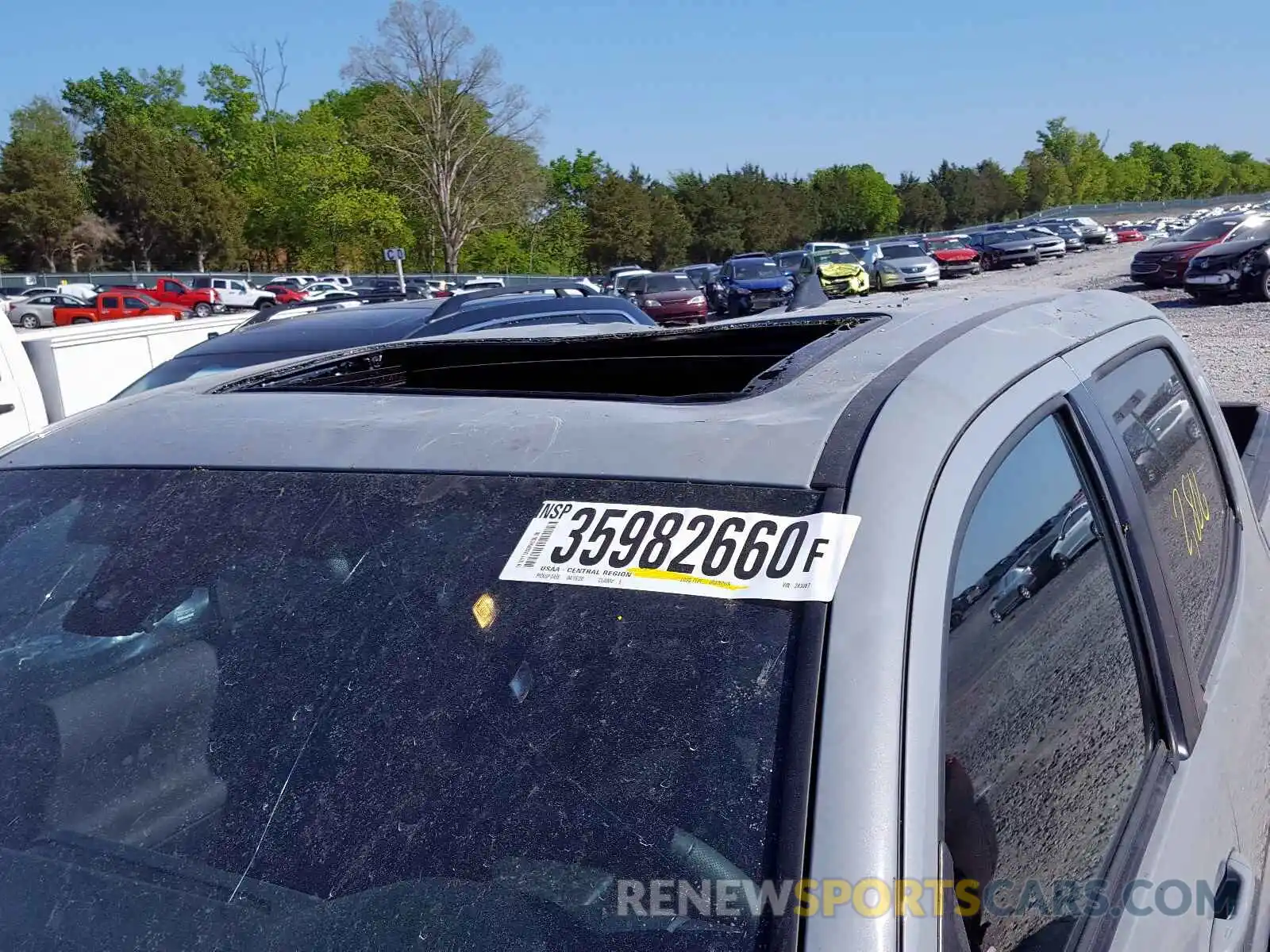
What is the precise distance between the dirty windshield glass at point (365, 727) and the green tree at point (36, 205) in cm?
8188

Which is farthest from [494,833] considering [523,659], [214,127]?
[214,127]

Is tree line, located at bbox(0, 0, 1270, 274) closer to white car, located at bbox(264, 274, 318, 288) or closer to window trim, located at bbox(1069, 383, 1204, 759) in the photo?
white car, located at bbox(264, 274, 318, 288)

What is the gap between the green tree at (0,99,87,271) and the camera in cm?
7212

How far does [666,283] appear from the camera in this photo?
1213 inches

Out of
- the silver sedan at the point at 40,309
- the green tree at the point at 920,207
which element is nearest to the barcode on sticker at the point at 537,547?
the silver sedan at the point at 40,309

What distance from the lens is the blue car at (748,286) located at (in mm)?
30438

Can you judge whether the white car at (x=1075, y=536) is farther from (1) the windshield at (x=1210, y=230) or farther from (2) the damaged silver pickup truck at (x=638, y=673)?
(1) the windshield at (x=1210, y=230)

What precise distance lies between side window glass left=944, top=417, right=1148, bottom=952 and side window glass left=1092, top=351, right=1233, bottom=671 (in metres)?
0.27

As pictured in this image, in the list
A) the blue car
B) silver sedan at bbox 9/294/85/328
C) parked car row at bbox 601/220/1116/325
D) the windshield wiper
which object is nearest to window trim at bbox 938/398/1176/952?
the windshield wiper

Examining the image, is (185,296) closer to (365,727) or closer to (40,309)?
(40,309)

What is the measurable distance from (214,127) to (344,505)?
95894mm

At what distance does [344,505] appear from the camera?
1.59 meters

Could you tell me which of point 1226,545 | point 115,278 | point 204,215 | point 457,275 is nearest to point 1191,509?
point 1226,545

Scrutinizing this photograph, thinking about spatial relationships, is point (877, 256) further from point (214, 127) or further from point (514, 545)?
point (214, 127)
